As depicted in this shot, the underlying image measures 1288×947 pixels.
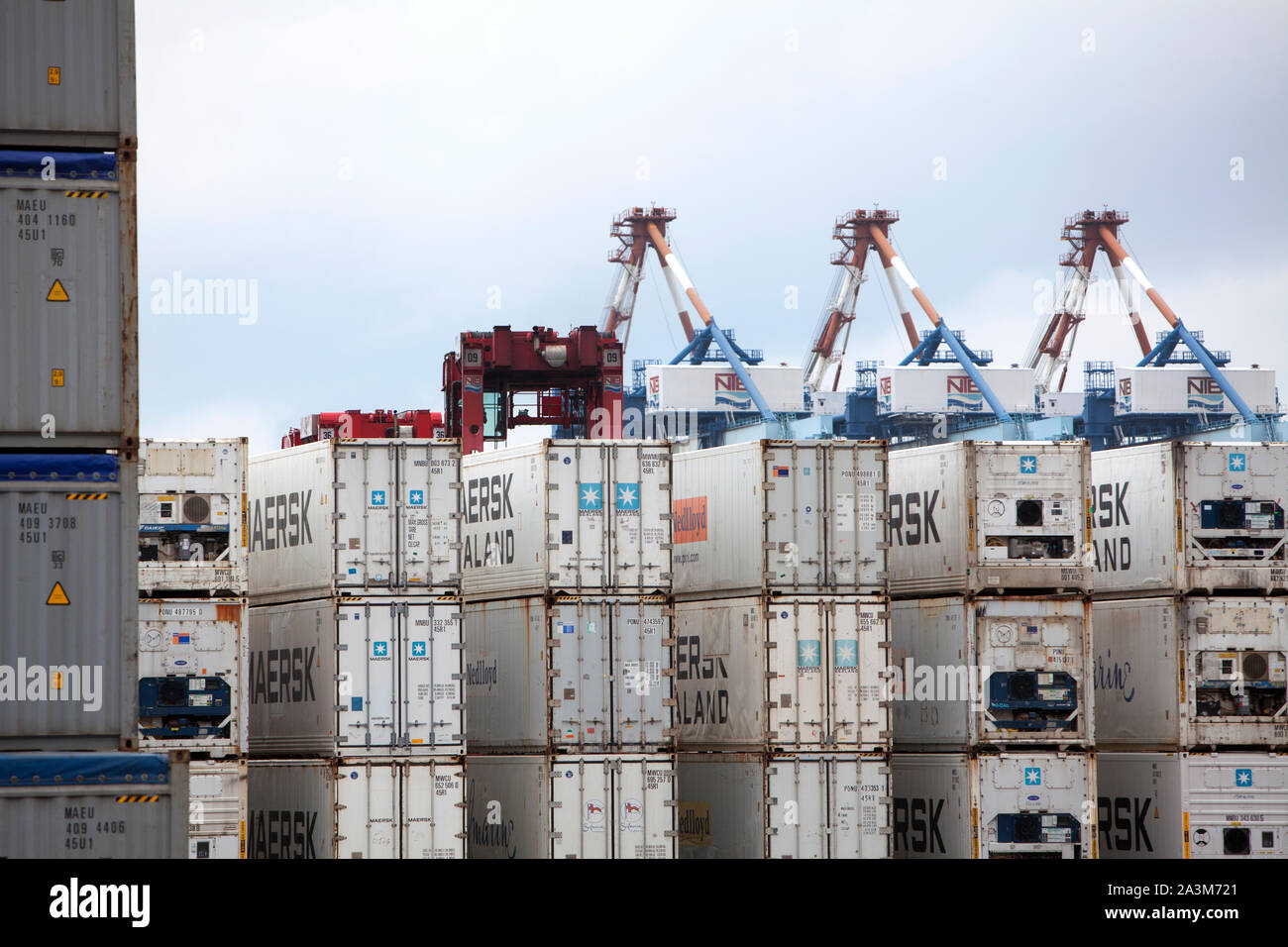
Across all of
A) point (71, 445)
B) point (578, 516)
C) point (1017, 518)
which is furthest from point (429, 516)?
point (71, 445)

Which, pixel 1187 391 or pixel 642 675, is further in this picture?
pixel 1187 391

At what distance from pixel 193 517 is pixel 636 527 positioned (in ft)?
20.7

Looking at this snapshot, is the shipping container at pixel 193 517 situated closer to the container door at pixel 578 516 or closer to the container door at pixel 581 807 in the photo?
the container door at pixel 578 516

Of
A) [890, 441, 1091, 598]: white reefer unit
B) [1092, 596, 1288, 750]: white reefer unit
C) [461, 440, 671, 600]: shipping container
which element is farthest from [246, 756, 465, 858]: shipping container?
[1092, 596, 1288, 750]: white reefer unit

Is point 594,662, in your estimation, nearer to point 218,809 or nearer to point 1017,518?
point 218,809

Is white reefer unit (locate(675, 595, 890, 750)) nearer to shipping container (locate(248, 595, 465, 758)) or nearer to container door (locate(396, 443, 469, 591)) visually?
shipping container (locate(248, 595, 465, 758))

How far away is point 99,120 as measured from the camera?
55.1ft

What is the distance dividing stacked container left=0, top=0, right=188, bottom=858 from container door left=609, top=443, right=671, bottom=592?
413 inches

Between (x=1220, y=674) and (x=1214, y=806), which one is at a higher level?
(x=1220, y=674)

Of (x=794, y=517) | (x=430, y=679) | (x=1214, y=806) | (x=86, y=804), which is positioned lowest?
(x=1214, y=806)

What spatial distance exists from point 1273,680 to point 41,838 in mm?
19069

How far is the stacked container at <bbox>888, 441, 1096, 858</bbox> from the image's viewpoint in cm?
2630

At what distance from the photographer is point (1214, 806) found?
27.1 meters
